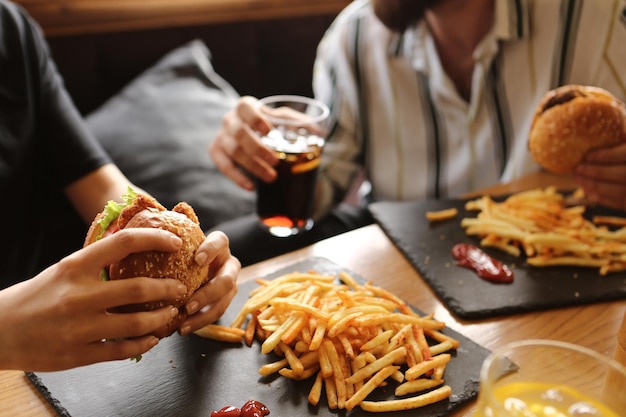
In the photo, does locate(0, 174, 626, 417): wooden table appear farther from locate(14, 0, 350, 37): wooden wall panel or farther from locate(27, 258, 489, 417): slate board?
locate(14, 0, 350, 37): wooden wall panel

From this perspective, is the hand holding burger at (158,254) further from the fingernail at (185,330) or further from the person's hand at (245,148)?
the person's hand at (245,148)

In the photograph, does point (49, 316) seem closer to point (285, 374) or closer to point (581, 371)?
point (285, 374)

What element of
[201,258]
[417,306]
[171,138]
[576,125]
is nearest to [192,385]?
[201,258]

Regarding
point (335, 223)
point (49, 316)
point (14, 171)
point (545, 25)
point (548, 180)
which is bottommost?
point (335, 223)

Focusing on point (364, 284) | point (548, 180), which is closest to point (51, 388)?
point (364, 284)

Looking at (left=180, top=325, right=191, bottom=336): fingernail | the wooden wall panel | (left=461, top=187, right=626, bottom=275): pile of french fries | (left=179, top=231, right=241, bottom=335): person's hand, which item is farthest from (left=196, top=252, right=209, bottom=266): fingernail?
the wooden wall panel

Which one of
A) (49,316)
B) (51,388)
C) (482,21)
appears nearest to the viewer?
(49,316)

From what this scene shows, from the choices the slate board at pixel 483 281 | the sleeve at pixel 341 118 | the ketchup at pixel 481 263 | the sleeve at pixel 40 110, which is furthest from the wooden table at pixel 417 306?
the sleeve at pixel 40 110
